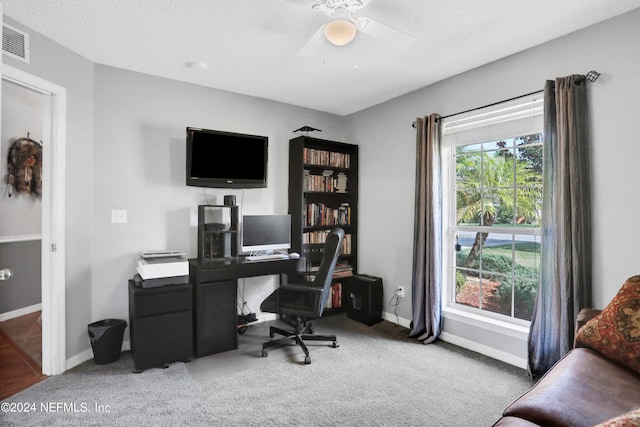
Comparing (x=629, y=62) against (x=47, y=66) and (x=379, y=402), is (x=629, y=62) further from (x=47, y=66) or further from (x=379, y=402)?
(x=47, y=66)

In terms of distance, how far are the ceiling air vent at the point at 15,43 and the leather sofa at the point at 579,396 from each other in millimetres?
3397

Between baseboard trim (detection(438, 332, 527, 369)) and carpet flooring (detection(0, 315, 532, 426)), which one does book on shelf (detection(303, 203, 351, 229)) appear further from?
baseboard trim (detection(438, 332, 527, 369))

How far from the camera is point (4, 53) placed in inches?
84.4

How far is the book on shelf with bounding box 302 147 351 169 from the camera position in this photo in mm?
3846

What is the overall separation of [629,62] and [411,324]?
2629 millimetres

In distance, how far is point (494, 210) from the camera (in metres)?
2.95

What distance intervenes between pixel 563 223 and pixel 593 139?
0.61 m

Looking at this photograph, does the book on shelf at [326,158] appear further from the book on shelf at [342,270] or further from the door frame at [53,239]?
the door frame at [53,239]

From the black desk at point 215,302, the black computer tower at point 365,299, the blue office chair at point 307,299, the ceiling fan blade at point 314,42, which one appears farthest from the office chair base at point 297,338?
the ceiling fan blade at point 314,42

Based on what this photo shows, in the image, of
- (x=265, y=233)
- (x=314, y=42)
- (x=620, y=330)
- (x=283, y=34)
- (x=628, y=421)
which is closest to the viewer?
(x=628, y=421)

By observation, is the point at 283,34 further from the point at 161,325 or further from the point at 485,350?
the point at 485,350

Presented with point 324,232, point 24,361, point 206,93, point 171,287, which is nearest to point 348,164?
point 324,232

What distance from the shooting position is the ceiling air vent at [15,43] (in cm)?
215

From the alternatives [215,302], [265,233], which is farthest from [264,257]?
[215,302]
